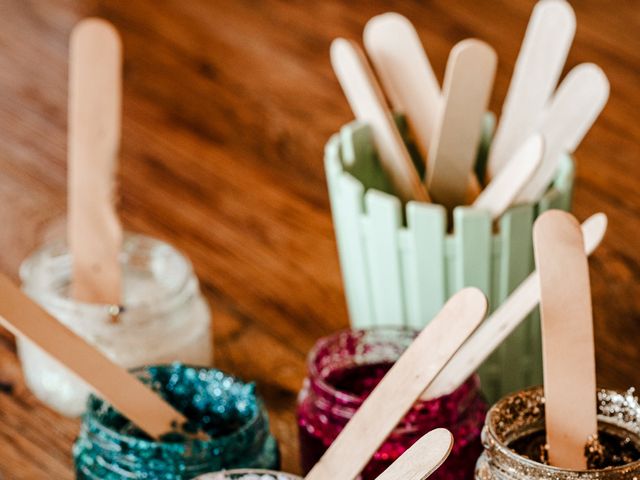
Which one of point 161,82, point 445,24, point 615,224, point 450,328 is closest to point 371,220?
point 450,328

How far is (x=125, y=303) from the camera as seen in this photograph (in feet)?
2.71

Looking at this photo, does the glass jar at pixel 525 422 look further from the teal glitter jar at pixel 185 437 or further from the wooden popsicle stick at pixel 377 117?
the wooden popsicle stick at pixel 377 117

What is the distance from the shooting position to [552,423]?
583mm

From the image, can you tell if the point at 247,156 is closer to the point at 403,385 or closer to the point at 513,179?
the point at 513,179

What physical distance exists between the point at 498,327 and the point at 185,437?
0.59 feet

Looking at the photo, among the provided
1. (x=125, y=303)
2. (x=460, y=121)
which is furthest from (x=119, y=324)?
(x=460, y=121)

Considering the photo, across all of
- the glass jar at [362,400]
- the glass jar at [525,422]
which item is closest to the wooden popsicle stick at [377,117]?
the glass jar at [362,400]

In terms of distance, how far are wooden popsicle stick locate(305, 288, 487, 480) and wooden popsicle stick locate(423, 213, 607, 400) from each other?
0.25 feet

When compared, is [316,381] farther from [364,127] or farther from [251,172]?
[251,172]

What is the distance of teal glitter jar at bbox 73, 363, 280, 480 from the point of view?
2.07ft

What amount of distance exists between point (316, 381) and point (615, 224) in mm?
387

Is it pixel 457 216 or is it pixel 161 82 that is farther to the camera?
pixel 161 82

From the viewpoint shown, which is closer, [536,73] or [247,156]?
[536,73]

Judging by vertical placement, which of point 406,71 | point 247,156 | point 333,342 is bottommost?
point 247,156
